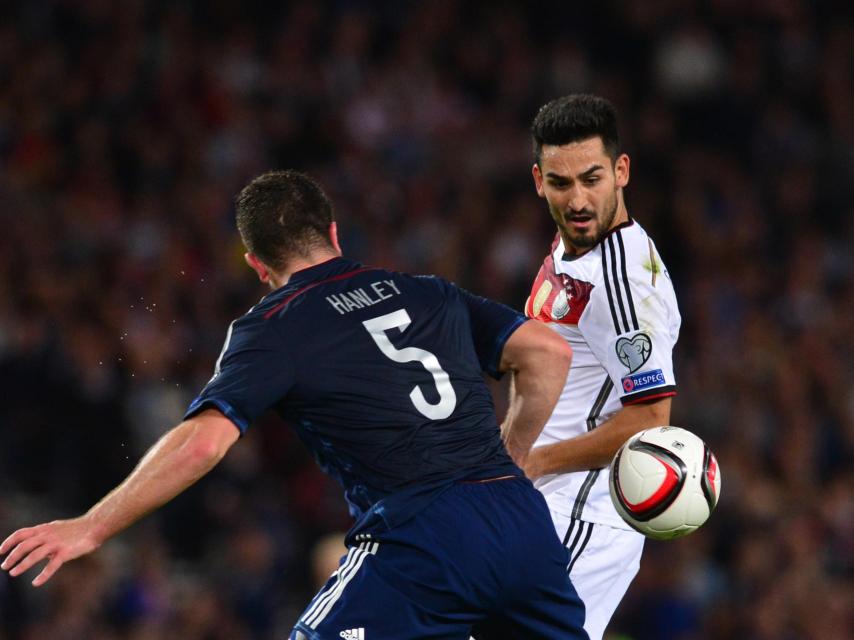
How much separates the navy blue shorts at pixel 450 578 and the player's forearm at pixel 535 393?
1.30ft

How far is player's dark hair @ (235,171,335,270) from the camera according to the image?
174 inches

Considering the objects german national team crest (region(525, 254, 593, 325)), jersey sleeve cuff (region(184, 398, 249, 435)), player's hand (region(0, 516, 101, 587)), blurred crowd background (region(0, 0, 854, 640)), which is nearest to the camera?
player's hand (region(0, 516, 101, 587))

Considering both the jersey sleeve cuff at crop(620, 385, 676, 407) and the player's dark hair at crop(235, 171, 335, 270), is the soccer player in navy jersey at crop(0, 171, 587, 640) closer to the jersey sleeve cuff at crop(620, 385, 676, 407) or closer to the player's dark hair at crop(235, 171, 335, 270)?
the player's dark hair at crop(235, 171, 335, 270)

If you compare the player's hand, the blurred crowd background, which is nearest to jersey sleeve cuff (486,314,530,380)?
the player's hand

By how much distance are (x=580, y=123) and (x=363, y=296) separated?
116 centimetres

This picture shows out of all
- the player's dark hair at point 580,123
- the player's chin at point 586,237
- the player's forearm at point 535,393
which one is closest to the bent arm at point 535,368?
the player's forearm at point 535,393

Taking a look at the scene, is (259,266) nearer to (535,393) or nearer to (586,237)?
(535,393)

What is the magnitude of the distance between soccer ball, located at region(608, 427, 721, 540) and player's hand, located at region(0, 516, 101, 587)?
1.79 metres

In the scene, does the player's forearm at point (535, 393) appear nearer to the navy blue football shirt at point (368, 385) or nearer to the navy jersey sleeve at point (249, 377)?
the navy blue football shirt at point (368, 385)

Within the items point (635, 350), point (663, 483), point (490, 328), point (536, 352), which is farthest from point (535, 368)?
point (663, 483)

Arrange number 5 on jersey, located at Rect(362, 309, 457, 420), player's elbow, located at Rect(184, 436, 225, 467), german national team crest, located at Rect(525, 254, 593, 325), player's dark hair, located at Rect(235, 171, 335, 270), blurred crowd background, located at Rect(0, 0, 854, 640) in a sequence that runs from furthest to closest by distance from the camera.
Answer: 1. blurred crowd background, located at Rect(0, 0, 854, 640)
2. german national team crest, located at Rect(525, 254, 593, 325)
3. player's dark hair, located at Rect(235, 171, 335, 270)
4. number 5 on jersey, located at Rect(362, 309, 457, 420)
5. player's elbow, located at Rect(184, 436, 225, 467)

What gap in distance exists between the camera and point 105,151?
1100 centimetres

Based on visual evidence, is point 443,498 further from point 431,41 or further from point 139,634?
point 431,41

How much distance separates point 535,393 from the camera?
4.57 m
